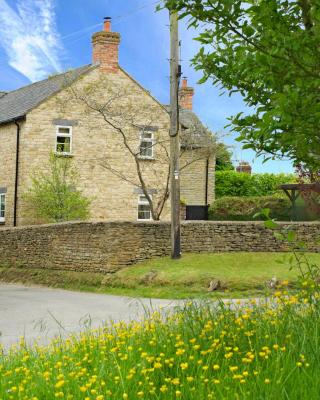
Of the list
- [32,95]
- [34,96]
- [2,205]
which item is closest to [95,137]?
[34,96]

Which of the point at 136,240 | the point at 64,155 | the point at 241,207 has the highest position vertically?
the point at 64,155

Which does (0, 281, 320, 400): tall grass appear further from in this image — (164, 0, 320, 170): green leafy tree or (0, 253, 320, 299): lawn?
(0, 253, 320, 299): lawn

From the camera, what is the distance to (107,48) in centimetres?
3409

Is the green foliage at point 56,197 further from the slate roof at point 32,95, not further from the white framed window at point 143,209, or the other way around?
the white framed window at point 143,209

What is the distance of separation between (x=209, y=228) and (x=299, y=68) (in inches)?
657

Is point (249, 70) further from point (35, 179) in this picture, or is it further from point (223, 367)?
point (35, 179)

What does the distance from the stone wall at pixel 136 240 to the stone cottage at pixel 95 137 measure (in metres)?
7.77

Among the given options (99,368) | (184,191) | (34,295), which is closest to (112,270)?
(34,295)

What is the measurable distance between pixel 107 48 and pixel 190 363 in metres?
29.0

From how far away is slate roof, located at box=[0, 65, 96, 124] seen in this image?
109 ft

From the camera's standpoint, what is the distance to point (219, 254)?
74.4 ft

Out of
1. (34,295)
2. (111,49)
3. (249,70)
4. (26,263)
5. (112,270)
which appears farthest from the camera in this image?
(111,49)

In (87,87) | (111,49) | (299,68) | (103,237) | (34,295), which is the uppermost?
(111,49)

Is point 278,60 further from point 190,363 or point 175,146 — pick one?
point 175,146
